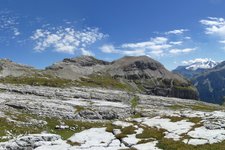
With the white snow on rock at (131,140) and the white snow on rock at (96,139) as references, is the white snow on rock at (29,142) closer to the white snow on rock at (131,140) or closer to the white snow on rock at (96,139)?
the white snow on rock at (96,139)

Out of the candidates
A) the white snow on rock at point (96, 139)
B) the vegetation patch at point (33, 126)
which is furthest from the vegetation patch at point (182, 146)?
the vegetation patch at point (33, 126)

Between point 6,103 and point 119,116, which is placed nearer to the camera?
point 6,103

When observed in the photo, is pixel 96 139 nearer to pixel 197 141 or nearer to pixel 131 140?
pixel 131 140

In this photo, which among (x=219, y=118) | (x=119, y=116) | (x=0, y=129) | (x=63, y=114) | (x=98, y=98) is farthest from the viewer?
(x=98, y=98)

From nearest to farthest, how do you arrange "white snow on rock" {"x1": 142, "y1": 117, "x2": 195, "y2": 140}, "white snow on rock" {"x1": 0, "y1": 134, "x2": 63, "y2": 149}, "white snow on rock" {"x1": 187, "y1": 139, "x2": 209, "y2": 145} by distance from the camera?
1. "white snow on rock" {"x1": 187, "y1": 139, "x2": 209, "y2": 145}
2. "white snow on rock" {"x1": 0, "y1": 134, "x2": 63, "y2": 149}
3. "white snow on rock" {"x1": 142, "y1": 117, "x2": 195, "y2": 140}

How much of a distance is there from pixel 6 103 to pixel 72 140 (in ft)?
195

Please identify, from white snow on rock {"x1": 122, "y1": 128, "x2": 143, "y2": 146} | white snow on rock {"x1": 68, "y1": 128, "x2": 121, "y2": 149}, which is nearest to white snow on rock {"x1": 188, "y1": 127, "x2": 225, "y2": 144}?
white snow on rock {"x1": 122, "y1": 128, "x2": 143, "y2": 146}

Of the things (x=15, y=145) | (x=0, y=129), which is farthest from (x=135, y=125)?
(x=0, y=129)

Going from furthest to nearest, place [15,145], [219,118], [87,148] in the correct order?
[219,118]
[15,145]
[87,148]

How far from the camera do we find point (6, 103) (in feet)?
294

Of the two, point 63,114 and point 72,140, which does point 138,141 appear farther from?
point 63,114

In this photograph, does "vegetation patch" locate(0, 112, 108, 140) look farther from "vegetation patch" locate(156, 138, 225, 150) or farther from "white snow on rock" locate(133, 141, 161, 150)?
"vegetation patch" locate(156, 138, 225, 150)

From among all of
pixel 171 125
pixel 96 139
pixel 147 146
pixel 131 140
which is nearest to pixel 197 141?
pixel 147 146

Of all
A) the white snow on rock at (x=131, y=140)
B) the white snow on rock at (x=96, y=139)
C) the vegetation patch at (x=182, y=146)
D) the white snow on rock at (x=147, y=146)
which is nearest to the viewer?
the vegetation patch at (x=182, y=146)
